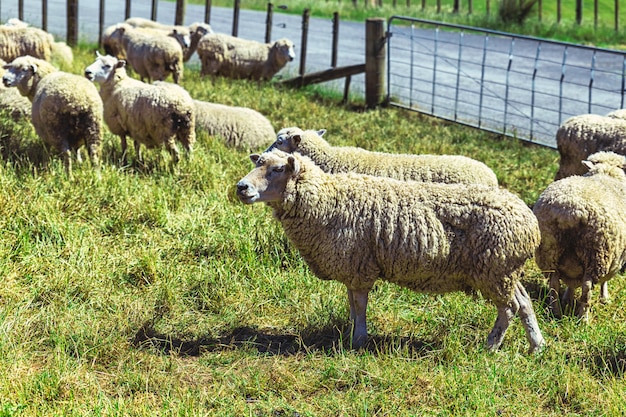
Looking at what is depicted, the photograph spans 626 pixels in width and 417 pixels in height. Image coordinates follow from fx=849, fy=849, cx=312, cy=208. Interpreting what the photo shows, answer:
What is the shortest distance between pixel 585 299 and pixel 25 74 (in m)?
6.36

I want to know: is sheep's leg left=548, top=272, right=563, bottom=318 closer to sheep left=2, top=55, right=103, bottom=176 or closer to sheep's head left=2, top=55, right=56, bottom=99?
sheep left=2, top=55, right=103, bottom=176

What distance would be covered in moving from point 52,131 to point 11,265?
2543 mm

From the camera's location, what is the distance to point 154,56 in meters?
13.1

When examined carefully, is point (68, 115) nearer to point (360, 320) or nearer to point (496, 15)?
point (360, 320)

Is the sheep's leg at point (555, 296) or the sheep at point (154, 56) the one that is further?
the sheep at point (154, 56)

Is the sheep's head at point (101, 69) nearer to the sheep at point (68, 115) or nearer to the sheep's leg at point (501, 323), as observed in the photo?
the sheep at point (68, 115)

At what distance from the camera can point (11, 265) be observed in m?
6.22

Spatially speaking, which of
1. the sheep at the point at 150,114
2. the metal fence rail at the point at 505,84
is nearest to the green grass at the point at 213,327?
the sheep at the point at 150,114

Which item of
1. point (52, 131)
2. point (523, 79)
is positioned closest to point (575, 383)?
point (52, 131)

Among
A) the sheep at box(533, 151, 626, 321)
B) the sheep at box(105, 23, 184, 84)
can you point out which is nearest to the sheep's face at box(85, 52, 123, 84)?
the sheep at box(105, 23, 184, 84)

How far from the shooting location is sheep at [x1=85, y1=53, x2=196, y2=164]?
8.74m

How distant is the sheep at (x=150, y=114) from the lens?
Answer: 344 inches

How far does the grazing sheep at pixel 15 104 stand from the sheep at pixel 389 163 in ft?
13.8

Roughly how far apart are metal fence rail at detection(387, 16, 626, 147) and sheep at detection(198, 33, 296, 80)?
193cm
